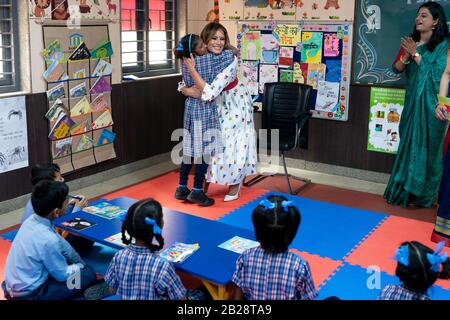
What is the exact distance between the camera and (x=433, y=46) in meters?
4.19

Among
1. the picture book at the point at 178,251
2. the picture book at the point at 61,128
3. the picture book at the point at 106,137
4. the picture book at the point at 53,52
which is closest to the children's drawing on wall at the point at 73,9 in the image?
the picture book at the point at 53,52

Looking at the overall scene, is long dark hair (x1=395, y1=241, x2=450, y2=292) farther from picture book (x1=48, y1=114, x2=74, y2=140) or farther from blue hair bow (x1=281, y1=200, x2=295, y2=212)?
picture book (x1=48, y1=114, x2=74, y2=140)

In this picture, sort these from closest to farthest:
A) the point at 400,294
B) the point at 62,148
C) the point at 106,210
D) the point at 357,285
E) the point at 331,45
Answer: the point at 400,294
the point at 357,285
the point at 106,210
the point at 62,148
the point at 331,45

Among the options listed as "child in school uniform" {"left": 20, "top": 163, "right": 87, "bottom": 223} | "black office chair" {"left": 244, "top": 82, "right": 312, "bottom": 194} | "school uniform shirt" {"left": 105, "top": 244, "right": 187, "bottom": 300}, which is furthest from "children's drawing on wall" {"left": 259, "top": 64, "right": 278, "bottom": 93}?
"school uniform shirt" {"left": 105, "top": 244, "right": 187, "bottom": 300}

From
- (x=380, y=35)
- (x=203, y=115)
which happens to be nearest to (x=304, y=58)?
(x=380, y=35)

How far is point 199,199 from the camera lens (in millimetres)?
4398

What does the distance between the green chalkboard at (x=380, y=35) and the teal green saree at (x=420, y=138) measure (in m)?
0.39

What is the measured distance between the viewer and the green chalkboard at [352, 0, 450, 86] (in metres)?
4.63

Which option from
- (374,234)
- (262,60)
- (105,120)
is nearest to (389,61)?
(262,60)

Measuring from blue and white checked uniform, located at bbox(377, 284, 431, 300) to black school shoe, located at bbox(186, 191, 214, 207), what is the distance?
2.56m

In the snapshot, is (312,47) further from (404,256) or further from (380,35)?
(404,256)

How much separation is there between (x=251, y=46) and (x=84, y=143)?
211cm

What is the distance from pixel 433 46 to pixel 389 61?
0.62 m
